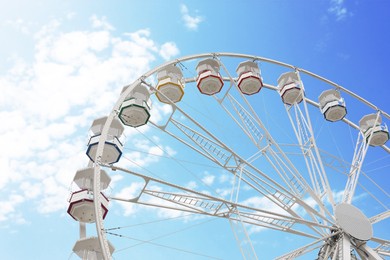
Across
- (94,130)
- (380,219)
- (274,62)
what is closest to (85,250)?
(94,130)

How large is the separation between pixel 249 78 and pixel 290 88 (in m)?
1.99

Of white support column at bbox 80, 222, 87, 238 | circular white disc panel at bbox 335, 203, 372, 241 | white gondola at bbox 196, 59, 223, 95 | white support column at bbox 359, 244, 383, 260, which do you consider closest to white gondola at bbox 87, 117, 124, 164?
white support column at bbox 80, 222, 87, 238

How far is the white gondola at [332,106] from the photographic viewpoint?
21922mm

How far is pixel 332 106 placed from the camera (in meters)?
21.8

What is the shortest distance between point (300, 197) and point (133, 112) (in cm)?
669

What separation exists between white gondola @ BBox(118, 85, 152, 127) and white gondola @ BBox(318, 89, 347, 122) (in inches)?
345

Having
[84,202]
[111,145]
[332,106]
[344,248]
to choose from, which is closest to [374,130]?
[332,106]

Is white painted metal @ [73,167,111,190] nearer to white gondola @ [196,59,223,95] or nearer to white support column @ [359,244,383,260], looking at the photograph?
white gondola @ [196,59,223,95]

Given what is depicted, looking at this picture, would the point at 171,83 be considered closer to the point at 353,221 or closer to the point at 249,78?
the point at 249,78

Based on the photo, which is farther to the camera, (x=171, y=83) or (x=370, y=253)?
(x=171, y=83)

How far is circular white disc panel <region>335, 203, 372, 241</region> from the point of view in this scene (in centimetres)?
1596

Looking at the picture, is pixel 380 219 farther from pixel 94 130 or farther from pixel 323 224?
pixel 94 130

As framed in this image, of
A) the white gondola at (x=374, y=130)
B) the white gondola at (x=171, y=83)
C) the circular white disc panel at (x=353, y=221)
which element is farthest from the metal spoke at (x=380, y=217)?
the white gondola at (x=171, y=83)

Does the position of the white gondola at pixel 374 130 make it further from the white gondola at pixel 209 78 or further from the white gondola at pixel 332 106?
the white gondola at pixel 209 78
